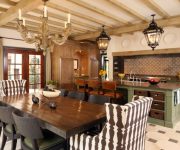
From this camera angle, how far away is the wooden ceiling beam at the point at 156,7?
3.54m

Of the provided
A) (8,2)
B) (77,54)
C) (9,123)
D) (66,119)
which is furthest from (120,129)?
(77,54)

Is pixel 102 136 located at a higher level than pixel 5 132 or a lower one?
higher

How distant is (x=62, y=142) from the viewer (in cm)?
221

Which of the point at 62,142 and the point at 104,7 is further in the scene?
the point at 104,7

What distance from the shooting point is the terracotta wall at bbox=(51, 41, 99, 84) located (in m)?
6.73

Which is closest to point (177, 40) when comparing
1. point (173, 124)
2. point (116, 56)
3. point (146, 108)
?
point (116, 56)

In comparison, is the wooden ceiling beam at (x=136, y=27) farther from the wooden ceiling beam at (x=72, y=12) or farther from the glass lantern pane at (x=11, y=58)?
the glass lantern pane at (x=11, y=58)

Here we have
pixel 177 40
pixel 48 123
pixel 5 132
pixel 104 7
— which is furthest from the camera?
pixel 177 40

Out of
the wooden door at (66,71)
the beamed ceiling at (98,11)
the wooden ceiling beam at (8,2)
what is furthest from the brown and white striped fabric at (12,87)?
the wooden ceiling beam at (8,2)

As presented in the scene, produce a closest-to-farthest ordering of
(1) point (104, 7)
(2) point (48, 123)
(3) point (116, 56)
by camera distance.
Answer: (2) point (48, 123)
(1) point (104, 7)
(3) point (116, 56)

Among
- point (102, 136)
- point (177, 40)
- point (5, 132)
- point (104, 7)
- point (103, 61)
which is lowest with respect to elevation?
point (5, 132)

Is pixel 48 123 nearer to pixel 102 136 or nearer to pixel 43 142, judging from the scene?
pixel 43 142

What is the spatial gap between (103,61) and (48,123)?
23.0 feet

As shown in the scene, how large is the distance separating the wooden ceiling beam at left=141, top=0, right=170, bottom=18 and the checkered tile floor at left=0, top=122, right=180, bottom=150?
2.86 meters
